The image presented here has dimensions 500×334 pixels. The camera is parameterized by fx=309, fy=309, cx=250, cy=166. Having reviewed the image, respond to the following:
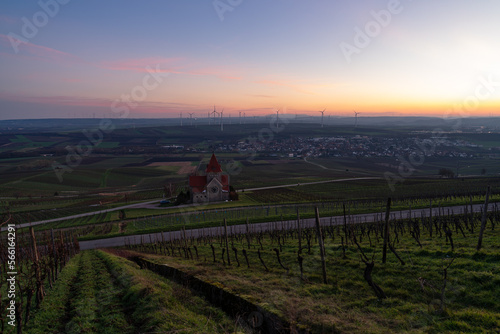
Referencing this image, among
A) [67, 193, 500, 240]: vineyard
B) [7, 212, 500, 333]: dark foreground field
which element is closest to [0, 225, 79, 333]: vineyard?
[7, 212, 500, 333]: dark foreground field

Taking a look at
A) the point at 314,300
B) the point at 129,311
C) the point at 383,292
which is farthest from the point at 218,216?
the point at 383,292

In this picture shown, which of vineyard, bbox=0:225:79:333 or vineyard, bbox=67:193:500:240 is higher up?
vineyard, bbox=0:225:79:333

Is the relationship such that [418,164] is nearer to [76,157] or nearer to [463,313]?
[463,313]

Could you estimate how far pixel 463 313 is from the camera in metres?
6.98

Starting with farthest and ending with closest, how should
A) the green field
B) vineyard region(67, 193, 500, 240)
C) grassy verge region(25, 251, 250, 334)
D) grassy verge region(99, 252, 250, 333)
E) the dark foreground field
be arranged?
vineyard region(67, 193, 500, 240), grassy verge region(25, 251, 250, 334), grassy verge region(99, 252, 250, 333), the dark foreground field, the green field

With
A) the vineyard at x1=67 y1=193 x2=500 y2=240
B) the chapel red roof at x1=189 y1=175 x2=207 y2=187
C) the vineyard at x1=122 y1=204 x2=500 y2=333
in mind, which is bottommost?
the vineyard at x1=67 y1=193 x2=500 y2=240

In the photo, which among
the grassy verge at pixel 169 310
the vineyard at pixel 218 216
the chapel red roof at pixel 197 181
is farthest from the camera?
the chapel red roof at pixel 197 181

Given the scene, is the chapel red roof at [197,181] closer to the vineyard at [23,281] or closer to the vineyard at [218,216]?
the vineyard at [218,216]

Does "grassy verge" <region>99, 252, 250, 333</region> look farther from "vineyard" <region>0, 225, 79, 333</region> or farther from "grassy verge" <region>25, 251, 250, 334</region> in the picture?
"vineyard" <region>0, 225, 79, 333</region>

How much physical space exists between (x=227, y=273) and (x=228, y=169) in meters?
121

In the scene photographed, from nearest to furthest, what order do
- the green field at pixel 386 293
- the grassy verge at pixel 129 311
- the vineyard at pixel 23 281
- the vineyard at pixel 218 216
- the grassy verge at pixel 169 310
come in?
1. the green field at pixel 386 293
2. the grassy verge at pixel 169 310
3. the grassy verge at pixel 129 311
4. the vineyard at pixel 23 281
5. the vineyard at pixel 218 216

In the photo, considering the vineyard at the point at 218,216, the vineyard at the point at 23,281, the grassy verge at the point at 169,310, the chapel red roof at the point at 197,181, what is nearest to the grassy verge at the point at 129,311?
the grassy verge at the point at 169,310

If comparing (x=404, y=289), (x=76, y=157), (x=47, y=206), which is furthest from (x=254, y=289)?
(x=76, y=157)

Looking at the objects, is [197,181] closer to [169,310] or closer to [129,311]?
[129,311]
